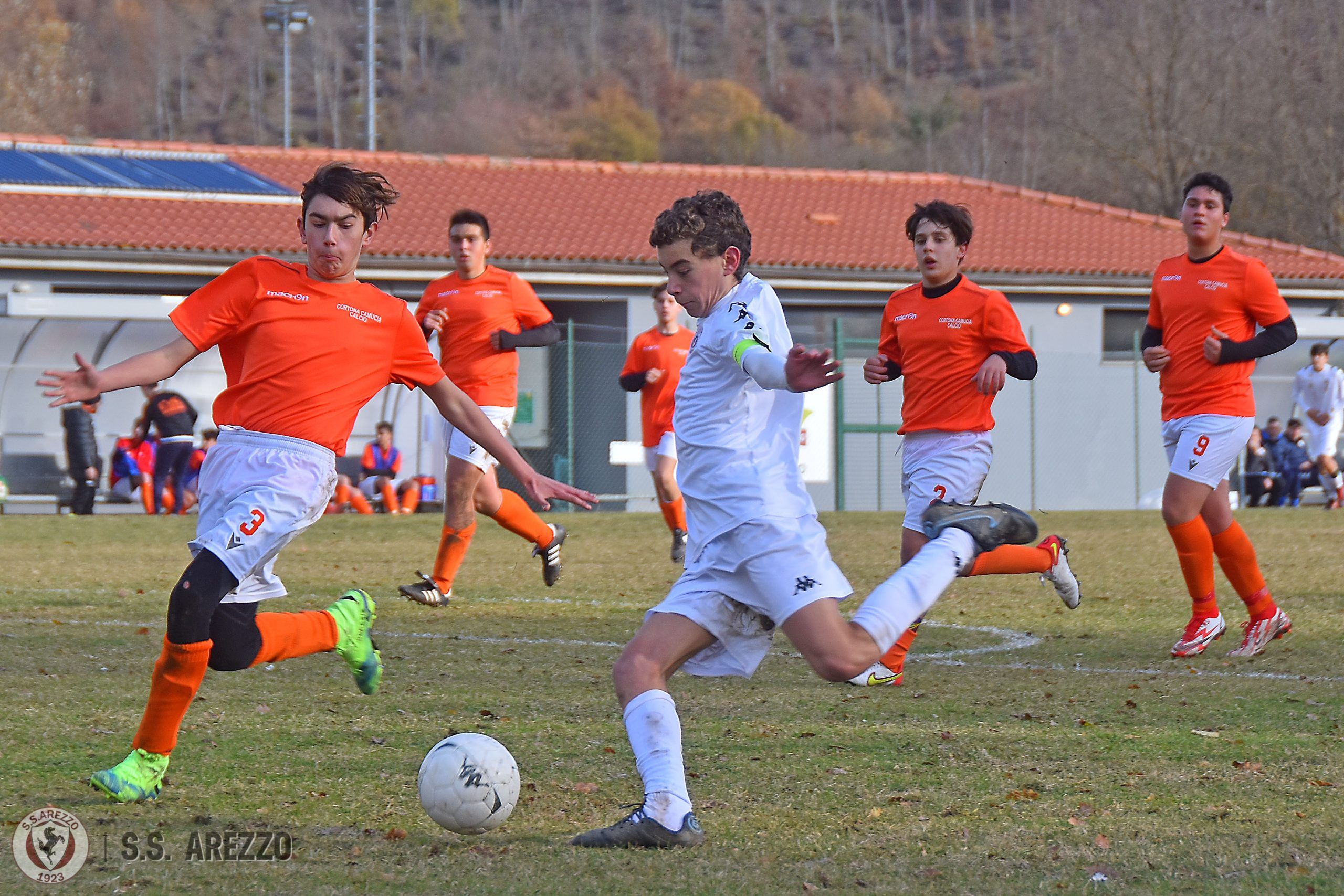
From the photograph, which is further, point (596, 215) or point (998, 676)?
point (596, 215)

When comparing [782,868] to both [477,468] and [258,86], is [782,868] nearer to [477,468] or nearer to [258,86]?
[477,468]

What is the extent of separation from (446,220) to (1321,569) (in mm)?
17760

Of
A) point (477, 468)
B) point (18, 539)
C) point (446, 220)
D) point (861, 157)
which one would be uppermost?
point (861, 157)

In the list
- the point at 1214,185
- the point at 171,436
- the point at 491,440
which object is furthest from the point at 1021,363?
the point at 171,436

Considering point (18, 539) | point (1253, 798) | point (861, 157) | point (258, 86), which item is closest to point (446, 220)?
point (18, 539)

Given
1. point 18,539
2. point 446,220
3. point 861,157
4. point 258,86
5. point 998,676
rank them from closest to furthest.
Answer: point 998,676
point 18,539
point 446,220
point 861,157
point 258,86

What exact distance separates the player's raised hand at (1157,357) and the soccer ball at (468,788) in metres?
4.46

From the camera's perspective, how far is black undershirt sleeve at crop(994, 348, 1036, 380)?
688cm

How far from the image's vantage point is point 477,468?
382 inches

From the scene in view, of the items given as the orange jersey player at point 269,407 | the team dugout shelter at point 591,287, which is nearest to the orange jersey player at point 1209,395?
the orange jersey player at point 269,407

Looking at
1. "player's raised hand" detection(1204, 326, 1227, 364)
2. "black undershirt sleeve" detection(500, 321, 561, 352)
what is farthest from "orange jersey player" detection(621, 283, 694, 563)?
"player's raised hand" detection(1204, 326, 1227, 364)

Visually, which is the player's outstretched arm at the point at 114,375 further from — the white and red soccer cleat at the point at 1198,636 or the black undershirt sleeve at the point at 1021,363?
the white and red soccer cleat at the point at 1198,636

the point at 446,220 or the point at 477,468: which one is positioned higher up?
the point at 446,220

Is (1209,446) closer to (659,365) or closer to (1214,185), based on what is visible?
(1214,185)
